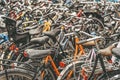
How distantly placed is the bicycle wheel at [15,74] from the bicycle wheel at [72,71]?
543 mm

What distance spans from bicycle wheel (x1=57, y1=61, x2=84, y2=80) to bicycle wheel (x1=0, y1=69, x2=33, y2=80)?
0.54 metres

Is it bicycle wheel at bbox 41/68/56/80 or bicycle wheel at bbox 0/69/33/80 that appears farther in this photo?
bicycle wheel at bbox 41/68/56/80

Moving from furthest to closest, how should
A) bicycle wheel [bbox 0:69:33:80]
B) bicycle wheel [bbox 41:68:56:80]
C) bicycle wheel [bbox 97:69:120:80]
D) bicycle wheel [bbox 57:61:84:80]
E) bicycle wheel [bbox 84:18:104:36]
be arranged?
bicycle wheel [bbox 84:18:104:36] → bicycle wheel [bbox 57:61:84:80] → bicycle wheel [bbox 41:68:56:80] → bicycle wheel [bbox 0:69:33:80] → bicycle wheel [bbox 97:69:120:80]

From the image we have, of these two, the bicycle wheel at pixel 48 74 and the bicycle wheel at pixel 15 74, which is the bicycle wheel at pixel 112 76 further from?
the bicycle wheel at pixel 15 74

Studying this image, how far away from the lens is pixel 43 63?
16.1 feet

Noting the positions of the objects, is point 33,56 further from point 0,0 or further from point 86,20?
point 0,0

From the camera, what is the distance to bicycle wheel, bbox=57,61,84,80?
5.24 meters

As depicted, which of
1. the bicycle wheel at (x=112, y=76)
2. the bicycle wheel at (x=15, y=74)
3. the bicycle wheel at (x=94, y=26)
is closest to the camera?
the bicycle wheel at (x=112, y=76)

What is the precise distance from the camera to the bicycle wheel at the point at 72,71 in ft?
17.2

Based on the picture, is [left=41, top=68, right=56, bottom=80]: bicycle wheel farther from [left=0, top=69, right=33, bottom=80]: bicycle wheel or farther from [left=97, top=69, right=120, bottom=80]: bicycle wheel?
[left=97, top=69, right=120, bottom=80]: bicycle wheel

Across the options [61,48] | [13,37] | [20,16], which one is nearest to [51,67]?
[61,48]

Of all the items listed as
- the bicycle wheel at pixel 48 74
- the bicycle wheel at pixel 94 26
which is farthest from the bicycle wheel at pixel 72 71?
the bicycle wheel at pixel 94 26

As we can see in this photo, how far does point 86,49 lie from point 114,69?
156 cm

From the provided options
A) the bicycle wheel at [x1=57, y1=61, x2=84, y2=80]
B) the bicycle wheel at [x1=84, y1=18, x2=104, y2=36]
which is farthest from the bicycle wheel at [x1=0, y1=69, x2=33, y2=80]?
the bicycle wheel at [x1=84, y1=18, x2=104, y2=36]
